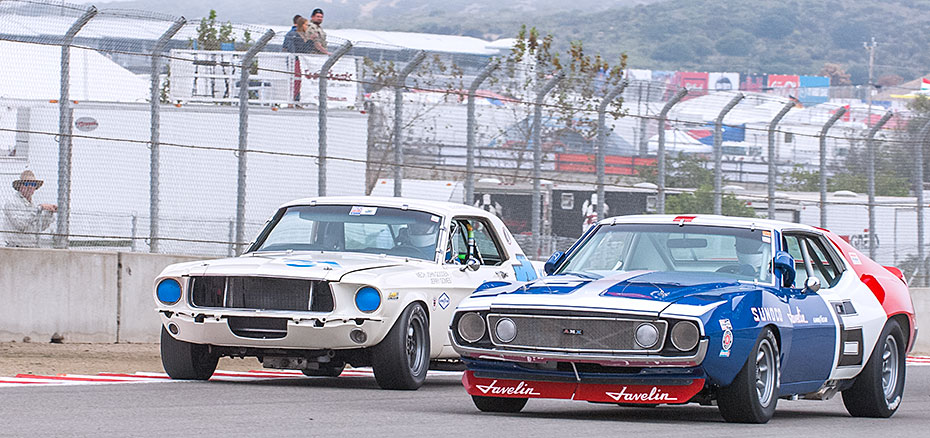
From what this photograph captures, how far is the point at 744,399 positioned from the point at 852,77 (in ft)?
610

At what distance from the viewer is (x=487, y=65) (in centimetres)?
1648

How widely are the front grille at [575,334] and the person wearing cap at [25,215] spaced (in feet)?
23.3

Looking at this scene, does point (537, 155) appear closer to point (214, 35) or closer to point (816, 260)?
point (214, 35)

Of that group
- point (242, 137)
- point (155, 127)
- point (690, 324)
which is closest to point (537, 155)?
point (242, 137)

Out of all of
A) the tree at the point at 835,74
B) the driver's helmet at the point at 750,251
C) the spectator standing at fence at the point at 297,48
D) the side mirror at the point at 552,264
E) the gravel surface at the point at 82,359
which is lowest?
the gravel surface at the point at 82,359

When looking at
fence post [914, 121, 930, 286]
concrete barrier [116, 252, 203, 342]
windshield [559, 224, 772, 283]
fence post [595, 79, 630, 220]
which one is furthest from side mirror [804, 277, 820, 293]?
fence post [914, 121, 930, 286]

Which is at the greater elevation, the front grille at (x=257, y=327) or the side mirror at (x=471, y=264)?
the side mirror at (x=471, y=264)

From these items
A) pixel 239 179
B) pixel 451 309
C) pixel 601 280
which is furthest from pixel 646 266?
pixel 239 179

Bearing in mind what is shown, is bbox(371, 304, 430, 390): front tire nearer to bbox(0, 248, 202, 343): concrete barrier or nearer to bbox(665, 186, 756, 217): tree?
bbox(0, 248, 202, 343): concrete barrier

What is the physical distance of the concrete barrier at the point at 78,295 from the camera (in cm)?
1440

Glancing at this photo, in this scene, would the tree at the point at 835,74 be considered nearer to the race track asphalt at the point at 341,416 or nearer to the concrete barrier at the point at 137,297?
the concrete barrier at the point at 137,297

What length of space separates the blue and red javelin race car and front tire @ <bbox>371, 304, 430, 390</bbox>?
1350mm

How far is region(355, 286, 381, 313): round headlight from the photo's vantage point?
10.4m

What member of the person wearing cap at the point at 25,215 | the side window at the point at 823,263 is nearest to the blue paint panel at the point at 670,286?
the side window at the point at 823,263
